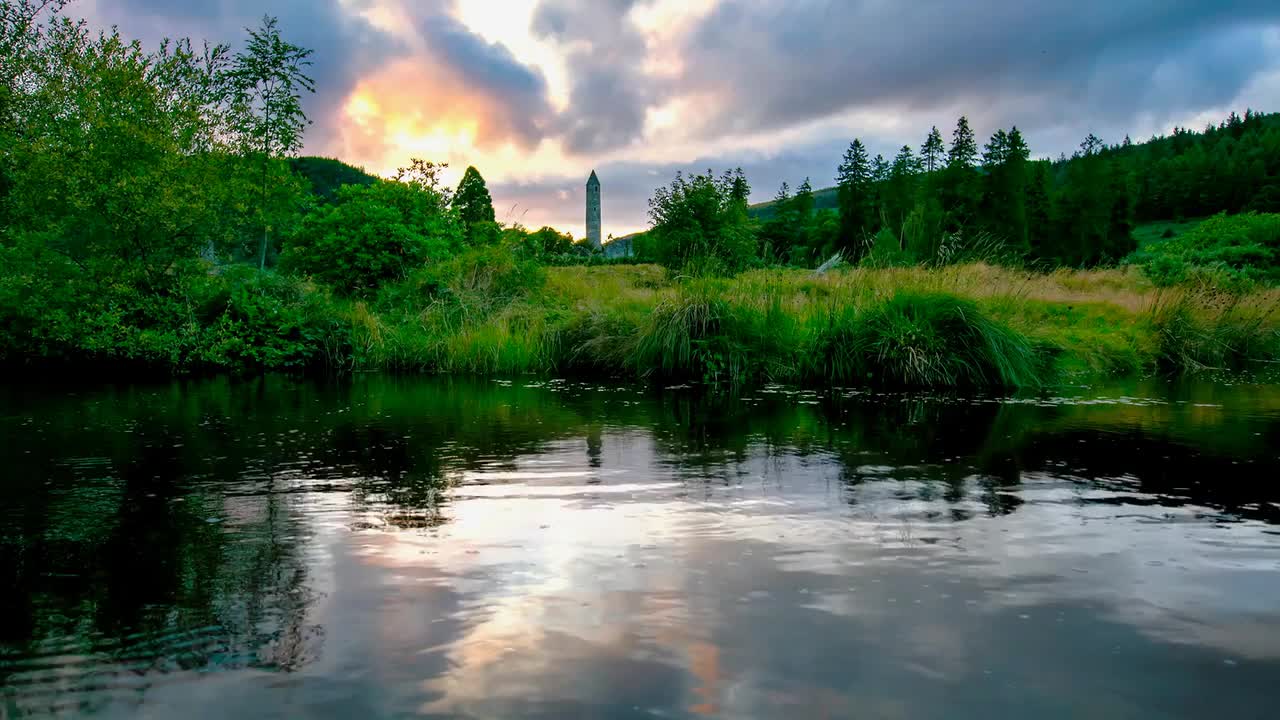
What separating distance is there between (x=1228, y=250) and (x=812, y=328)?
74.8 ft

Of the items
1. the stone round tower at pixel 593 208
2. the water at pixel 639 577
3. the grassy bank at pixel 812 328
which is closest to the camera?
the water at pixel 639 577

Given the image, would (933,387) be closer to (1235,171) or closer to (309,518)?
(309,518)

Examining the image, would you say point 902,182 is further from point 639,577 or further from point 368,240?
point 639,577

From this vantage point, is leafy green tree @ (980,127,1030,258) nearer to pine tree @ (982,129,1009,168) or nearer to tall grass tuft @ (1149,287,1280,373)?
pine tree @ (982,129,1009,168)

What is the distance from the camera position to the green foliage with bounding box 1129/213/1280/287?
23.9m

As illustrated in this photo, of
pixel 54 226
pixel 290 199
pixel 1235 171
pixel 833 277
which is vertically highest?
pixel 1235 171

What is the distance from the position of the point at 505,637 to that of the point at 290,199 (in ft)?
A: 59.4

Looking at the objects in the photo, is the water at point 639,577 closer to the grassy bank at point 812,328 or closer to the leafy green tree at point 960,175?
the grassy bank at point 812,328

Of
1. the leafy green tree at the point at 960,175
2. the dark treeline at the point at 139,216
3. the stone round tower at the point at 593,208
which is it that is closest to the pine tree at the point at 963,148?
the leafy green tree at the point at 960,175

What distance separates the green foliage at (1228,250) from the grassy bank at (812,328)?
265 inches

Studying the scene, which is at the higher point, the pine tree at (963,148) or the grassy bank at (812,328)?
the pine tree at (963,148)

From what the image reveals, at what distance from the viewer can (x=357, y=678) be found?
2277 millimetres

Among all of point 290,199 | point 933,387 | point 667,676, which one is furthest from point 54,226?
point 667,676

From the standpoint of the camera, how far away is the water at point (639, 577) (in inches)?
87.7
